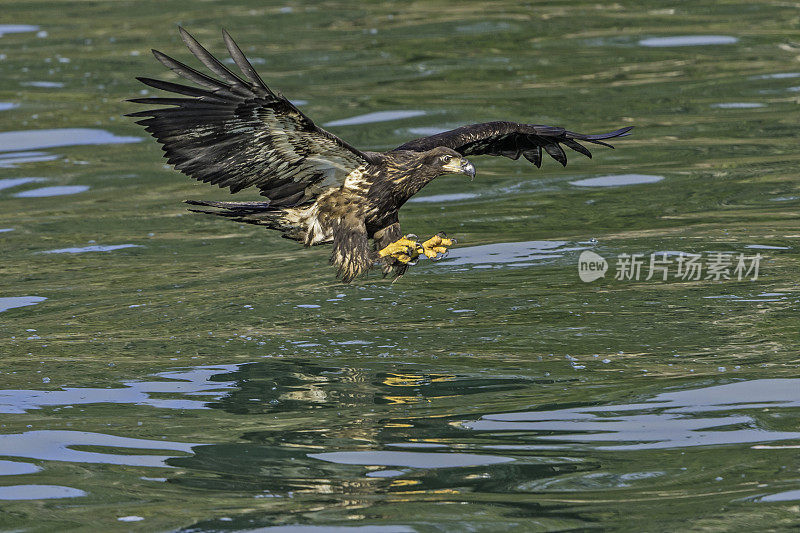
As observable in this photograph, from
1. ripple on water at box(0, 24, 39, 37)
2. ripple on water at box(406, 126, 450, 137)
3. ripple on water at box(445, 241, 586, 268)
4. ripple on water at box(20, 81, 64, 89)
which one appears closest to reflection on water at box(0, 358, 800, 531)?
ripple on water at box(445, 241, 586, 268)

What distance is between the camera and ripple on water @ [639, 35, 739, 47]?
16.4 m

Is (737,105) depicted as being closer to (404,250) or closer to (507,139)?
(507,139)

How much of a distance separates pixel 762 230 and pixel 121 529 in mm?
6590

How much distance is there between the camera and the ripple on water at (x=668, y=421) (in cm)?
636

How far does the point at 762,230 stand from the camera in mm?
10422

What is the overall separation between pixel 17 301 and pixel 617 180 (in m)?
5.72

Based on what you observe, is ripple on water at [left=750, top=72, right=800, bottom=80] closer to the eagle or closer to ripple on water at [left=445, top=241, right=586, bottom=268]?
ripple on water at [left=445, top=241, right=586, bottom=268]

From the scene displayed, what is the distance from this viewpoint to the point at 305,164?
823 cm

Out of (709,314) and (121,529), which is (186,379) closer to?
(121,529)

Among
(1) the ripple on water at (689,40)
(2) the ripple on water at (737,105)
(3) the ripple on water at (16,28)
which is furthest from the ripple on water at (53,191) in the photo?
(1) the ripple on water at (689,40)

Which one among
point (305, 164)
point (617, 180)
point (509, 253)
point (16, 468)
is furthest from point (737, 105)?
point (16, 468)

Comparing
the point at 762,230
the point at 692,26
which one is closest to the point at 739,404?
the point at 762,230

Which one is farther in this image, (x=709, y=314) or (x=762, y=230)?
(x=762, y=230)

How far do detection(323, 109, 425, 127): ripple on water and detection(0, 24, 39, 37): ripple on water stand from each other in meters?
6.44
